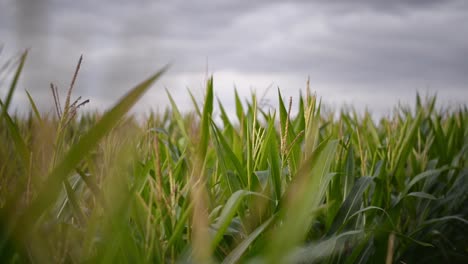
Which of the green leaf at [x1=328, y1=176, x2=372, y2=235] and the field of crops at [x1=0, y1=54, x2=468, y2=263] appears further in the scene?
the green leaf at [x1=328, y1=176, x2=372, y2=235]

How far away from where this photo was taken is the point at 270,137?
4.89 feet

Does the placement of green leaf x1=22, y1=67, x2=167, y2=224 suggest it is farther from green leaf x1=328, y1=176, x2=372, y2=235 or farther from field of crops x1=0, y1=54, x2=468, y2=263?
green leaf x1=328, y1=176, x2=372, y2=235

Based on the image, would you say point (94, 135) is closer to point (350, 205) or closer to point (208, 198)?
point (208, 198)

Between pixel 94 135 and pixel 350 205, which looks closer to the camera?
pixel 94 135

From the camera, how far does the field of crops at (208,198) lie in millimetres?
770

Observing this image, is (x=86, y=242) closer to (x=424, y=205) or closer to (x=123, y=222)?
(x=123, y=222)

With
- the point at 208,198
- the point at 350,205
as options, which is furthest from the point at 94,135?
the point at 350,205

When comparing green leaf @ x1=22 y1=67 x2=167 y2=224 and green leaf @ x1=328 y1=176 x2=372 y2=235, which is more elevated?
green leaf @ x1=22 y1=67 x2=167 y2=224

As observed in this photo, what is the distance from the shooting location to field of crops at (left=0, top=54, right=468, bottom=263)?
77 cm

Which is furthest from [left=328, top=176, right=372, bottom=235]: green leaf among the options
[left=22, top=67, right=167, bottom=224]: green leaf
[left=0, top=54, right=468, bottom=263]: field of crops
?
[left=22, top=67, right=167, bottom=224]: green leaf

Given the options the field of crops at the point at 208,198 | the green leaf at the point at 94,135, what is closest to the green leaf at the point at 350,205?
the field of crops at the point at 208,198

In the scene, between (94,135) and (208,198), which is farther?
(208,198)

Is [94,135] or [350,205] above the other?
[94,135]

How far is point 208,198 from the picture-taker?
1.49 m
